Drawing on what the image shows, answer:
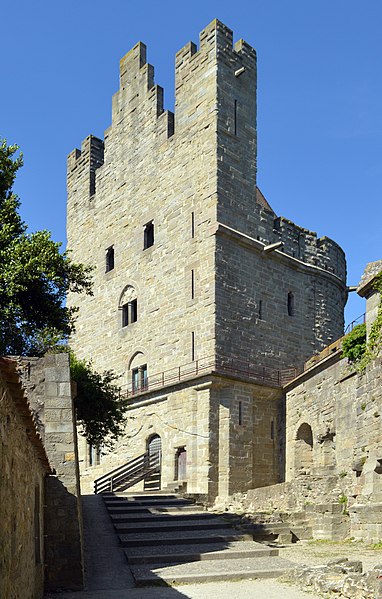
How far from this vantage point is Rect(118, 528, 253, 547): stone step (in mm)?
14425

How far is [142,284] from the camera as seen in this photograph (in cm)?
2977

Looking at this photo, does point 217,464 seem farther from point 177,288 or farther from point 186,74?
point 186,74

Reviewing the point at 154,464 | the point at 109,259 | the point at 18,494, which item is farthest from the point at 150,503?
the point at 109,259

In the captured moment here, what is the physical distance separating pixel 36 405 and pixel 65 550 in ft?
7.90

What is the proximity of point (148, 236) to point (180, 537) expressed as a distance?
17209 mm

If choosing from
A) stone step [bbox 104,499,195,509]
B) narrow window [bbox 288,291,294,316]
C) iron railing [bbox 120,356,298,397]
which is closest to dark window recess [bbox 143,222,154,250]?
iron railing [bbox 120,356,298,397]

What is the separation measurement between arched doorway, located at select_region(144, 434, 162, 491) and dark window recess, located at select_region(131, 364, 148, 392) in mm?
2354

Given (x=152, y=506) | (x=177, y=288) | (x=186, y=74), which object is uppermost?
(x=186, y=74)

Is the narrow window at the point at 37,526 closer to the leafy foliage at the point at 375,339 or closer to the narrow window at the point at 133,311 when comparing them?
the leafy foliage at the point at 375,339

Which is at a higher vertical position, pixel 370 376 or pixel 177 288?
pixel 177 288

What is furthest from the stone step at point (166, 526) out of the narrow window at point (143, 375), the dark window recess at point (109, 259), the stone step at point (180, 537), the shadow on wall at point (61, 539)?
the dark window recess at point (109, 259)

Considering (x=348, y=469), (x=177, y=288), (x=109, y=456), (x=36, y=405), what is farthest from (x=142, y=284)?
(x=36, y=405)

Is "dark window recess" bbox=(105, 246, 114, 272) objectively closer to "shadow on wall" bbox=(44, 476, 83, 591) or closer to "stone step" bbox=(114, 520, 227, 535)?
"stone step" bbox=(114, 520, 227, 535)

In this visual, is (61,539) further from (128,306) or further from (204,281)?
(128,306)
